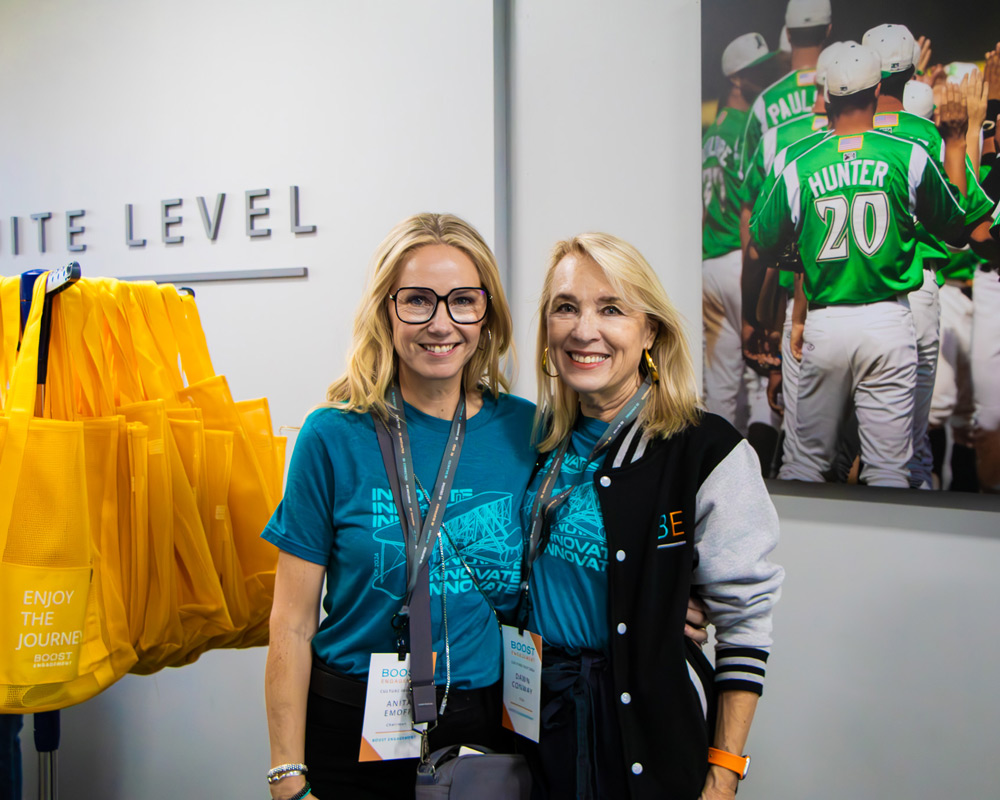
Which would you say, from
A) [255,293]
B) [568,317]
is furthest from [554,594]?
[255,293]

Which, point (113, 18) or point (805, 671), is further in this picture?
point (113, 18)

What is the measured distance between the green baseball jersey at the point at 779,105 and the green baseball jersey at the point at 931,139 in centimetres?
Result: 17

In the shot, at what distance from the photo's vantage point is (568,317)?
1398mm

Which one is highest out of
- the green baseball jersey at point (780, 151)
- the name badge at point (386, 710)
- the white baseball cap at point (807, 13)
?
the white baseball cap at point (807, 13)

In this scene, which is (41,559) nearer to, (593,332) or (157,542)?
(157,542)

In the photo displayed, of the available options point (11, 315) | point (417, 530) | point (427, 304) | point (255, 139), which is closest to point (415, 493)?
point (417, 530)

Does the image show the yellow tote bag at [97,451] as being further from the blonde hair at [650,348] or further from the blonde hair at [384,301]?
the blonde hair at [650,348]

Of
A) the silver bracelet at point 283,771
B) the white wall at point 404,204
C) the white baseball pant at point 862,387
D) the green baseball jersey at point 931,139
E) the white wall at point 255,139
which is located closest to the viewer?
the silver bracelet at point 283,771

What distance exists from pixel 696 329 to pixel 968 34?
0.89 m

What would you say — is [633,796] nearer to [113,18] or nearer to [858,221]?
[858,221]

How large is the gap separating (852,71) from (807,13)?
186 millimetres

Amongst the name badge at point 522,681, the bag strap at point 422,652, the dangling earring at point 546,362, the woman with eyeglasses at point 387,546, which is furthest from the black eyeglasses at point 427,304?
the name badge at point 522,681

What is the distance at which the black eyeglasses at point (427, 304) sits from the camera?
4.69ft

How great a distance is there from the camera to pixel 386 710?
1.33 metres
